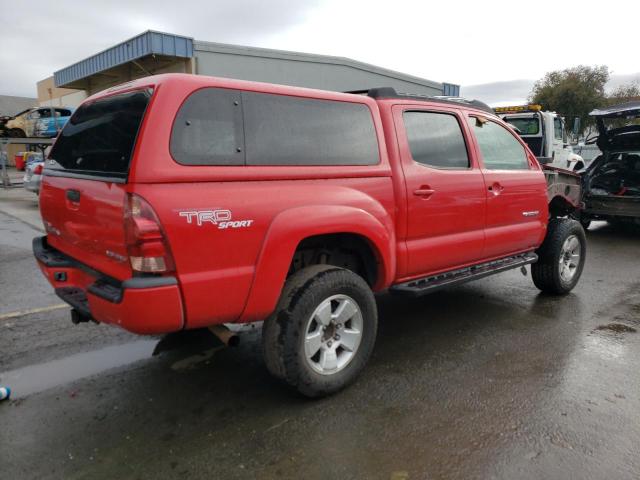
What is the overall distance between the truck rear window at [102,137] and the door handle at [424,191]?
6.33 feet

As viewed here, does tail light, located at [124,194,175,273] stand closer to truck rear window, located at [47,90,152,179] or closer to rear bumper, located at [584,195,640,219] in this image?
truck rear window, located at [47,90,152,179]

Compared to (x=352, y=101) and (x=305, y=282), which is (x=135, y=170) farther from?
(x=352, y=101)

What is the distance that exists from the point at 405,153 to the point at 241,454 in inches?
88.9

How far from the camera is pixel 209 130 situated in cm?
260

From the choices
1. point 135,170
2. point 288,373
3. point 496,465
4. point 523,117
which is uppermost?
point 523,117

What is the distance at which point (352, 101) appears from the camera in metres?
3.34

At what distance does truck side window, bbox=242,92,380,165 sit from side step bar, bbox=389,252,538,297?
974 millimetres

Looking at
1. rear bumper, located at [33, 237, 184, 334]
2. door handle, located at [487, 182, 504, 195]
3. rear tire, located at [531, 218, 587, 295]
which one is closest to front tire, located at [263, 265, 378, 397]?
rear bumper, located at [33, 237, 184, 334]

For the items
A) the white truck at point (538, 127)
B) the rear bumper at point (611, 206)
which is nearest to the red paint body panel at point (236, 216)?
the rear bumper at point (611, 206)

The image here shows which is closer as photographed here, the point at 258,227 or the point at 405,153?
the point at 258,227

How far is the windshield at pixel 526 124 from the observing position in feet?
40.6

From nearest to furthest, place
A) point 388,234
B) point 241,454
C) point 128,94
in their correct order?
point 241,454 < point 128,94 < point 388,234

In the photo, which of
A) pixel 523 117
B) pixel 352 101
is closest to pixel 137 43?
pixel 523 117

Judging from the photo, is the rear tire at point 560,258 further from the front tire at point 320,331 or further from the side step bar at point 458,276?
the front tire at point 320,331
